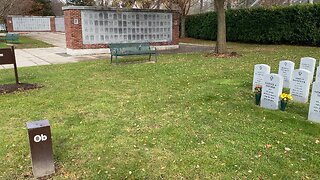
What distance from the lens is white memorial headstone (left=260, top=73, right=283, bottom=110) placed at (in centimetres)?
504

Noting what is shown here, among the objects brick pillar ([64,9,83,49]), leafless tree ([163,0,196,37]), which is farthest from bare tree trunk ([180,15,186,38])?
brick pillar ([64,9,83,49])

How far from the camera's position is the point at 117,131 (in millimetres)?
4324

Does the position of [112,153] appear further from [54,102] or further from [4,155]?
[54,102]

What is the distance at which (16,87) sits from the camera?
22.4 feet

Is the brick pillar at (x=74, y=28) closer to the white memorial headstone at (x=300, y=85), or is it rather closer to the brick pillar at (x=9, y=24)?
the white memorial headstone at (x=300, y=85)

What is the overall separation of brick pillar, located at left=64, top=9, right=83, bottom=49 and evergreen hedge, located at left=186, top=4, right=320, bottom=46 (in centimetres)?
1160

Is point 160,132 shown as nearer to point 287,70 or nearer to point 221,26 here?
point 287,70

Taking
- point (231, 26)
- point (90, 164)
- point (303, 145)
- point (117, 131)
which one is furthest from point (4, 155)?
point (231, 26)

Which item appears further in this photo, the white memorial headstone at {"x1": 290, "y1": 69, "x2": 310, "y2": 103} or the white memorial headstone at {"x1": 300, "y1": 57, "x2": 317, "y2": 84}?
the white memorial headstone at {"x1": 300, "y1": 57, "x2": 317, "y2": 84}

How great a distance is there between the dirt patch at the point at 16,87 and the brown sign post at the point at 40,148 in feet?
13.4

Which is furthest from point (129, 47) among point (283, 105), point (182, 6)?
point (182, 6)

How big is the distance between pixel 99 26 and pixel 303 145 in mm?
11844

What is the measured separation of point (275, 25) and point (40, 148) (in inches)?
688

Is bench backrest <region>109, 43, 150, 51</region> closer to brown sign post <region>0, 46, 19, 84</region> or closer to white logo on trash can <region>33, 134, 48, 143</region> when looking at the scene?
Answer: brown sign post <region>0, 46, 19, 84</region>
